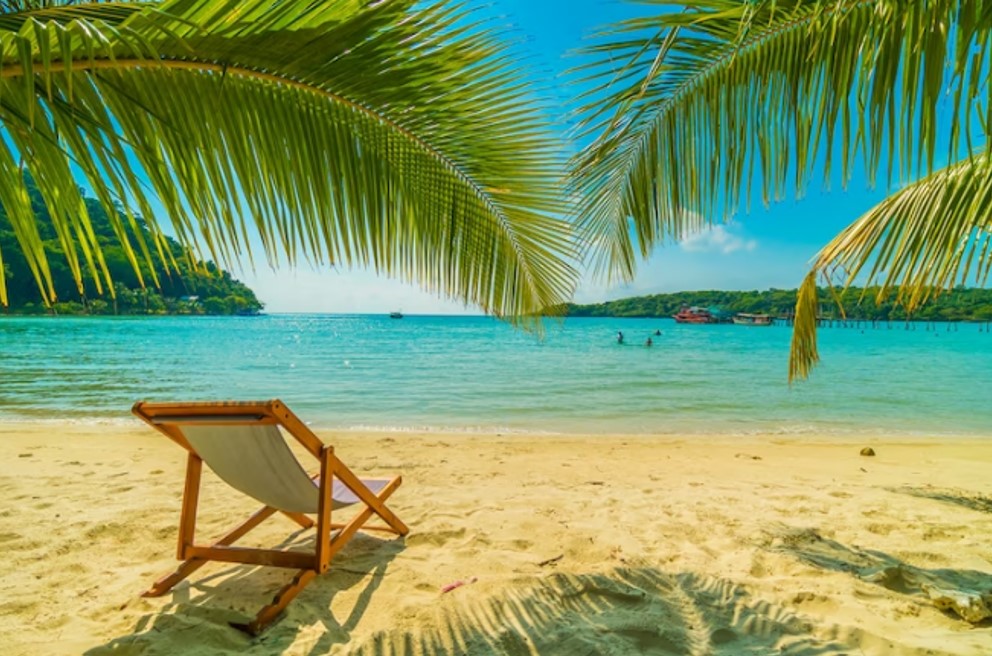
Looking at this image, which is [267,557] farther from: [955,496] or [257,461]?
[955,496]

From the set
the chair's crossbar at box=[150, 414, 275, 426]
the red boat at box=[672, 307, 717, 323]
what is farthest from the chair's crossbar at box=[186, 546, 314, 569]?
the red boat at box=[672, 307, 717, 323]

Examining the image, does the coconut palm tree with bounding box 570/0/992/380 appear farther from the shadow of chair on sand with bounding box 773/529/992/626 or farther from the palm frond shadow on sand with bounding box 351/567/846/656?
the palm frond shadow on sand with bounding box 351/567/846/656

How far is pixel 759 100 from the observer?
5.13 ft

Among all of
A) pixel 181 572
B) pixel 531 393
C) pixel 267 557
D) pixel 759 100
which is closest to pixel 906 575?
pixel 759 100

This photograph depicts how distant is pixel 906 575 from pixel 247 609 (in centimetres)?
328

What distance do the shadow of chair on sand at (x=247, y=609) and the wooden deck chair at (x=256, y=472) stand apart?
0.08 m

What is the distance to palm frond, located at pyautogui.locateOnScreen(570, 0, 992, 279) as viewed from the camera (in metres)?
1.11

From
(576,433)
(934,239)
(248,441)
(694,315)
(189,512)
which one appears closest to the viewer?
(934,239)

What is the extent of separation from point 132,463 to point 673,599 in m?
5.40

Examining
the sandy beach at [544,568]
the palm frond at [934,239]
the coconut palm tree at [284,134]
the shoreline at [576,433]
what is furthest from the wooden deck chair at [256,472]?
the shoreline at [576,433]

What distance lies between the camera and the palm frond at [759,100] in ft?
3.64

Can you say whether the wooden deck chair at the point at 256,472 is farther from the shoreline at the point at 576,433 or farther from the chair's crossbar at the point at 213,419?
the shoreline at the point at 576,433

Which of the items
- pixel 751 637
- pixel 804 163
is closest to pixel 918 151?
pixel 804 163

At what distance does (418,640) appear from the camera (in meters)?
2.28
